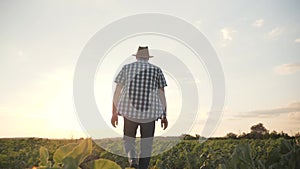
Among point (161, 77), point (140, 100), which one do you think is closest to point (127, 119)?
point (140, 100)

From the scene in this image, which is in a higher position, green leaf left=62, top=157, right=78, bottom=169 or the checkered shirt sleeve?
the checkered shirt sleeve

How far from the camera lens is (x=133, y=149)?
5301 millimetres

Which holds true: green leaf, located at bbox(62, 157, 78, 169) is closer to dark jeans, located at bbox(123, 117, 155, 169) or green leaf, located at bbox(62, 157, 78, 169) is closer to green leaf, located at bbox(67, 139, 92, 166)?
green leaf, located at bbox(67, 139, 92, 166)

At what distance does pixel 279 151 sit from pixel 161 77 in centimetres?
471

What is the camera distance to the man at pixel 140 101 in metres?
5.39

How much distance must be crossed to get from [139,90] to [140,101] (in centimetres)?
15

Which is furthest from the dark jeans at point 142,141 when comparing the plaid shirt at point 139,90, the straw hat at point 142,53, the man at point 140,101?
the straw hat at point 142,53

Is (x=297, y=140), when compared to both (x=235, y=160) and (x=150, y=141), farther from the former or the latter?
(x=150, y=141)

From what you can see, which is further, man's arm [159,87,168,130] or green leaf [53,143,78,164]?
man's arm [159,87,168,130]

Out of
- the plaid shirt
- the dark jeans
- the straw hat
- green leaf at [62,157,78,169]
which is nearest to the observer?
green leaf at [62,157,78,169]

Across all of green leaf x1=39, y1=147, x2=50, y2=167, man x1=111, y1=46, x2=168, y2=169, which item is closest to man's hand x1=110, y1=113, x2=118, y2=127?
man x1=111, y1=46, x2=168, y2=169

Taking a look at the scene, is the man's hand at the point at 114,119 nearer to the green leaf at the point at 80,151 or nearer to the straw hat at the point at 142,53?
the straw hat at the point at 142,53

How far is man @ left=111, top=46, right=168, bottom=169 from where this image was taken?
5.39 metres

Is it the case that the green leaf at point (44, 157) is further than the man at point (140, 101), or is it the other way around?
the man at point (140, 101)
